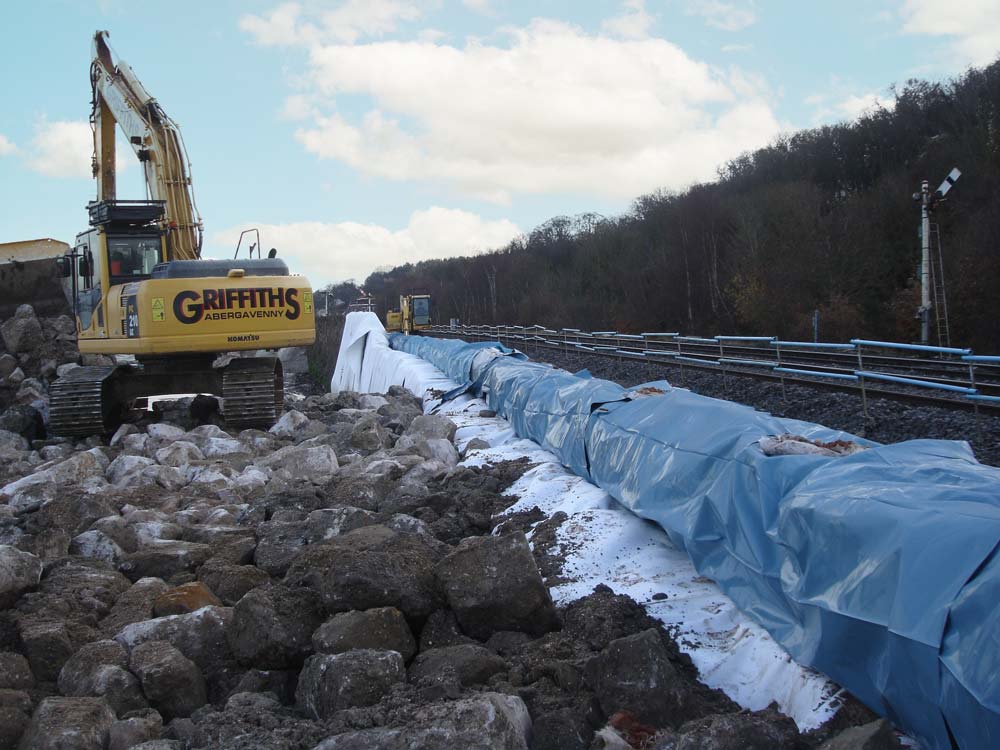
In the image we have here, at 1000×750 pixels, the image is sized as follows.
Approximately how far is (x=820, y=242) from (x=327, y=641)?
1239 inches

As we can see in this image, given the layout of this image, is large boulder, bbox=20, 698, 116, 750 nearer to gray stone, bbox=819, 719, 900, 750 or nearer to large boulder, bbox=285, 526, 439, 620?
large boulder, bbox=285, 526, 439, 620

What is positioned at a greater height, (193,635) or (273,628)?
(273,628)

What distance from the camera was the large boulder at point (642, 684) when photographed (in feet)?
10.9

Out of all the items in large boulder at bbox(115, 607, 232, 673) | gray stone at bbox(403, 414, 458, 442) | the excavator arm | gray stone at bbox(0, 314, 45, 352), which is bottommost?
large boulder at bbox(115, 607, 232, 673)

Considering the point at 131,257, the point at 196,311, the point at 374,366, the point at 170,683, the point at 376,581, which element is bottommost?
the point at 170,683

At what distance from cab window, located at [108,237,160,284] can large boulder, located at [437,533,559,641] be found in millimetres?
10039

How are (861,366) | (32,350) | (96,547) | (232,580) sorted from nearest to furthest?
(232,580), (96,547), (861,366), (32,350)

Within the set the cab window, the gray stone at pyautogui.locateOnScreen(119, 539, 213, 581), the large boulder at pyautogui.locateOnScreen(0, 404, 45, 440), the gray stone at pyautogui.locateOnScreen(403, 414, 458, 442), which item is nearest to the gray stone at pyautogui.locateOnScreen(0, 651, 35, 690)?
the gray stone at pyautogui.locateOnScreen(119, 539, 213, 581)

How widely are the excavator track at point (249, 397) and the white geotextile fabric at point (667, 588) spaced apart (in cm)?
470

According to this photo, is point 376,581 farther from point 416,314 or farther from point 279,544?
point 416,314

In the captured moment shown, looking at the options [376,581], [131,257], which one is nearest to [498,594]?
[376,581]

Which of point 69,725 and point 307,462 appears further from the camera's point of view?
point 307,462

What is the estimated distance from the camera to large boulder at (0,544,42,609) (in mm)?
4898

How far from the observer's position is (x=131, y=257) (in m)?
12.9
